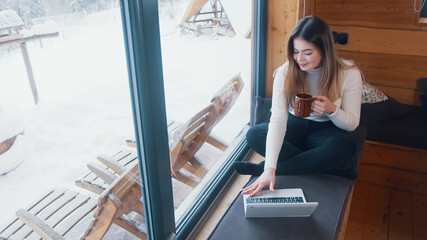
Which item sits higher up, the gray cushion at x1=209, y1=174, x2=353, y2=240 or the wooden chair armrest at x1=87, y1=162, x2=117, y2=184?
the wooden chair armrest at x1=87, y1=162, x2=117, y2=184

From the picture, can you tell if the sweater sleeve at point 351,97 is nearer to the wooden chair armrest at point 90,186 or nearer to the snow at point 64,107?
the snow at point 64,107

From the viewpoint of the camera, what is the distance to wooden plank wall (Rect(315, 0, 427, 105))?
81.4 inches

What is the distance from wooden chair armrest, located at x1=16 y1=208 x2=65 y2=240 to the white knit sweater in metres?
0.86

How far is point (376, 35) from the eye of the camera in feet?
7.11

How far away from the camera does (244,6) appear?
2332 millimetres

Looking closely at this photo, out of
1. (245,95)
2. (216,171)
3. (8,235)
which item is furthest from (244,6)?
(8,235)

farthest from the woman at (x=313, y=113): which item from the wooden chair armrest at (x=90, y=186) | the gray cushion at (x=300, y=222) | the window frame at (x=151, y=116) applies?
the wooden chair armrest at (x=90, y=186)

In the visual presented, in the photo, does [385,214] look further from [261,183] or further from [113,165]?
[113,165]

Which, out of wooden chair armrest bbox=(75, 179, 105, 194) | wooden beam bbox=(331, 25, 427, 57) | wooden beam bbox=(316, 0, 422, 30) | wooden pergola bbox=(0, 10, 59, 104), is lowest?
wooden chair armrest bbox=(75, 179, 105, 194)

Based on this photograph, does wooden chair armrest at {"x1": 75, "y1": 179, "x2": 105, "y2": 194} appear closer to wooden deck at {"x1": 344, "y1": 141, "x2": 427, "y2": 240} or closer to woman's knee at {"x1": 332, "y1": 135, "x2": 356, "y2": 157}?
woman's knee at {"x1": 332, "y1": 135, "x2": 356, "y2": 157}

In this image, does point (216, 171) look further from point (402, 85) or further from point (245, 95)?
point (402, 85)

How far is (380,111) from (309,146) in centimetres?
61

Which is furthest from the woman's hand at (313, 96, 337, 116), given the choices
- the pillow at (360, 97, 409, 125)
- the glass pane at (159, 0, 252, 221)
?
the glass pane at (159, 0, 252, 221)

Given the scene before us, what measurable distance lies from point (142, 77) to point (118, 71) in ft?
0.53
